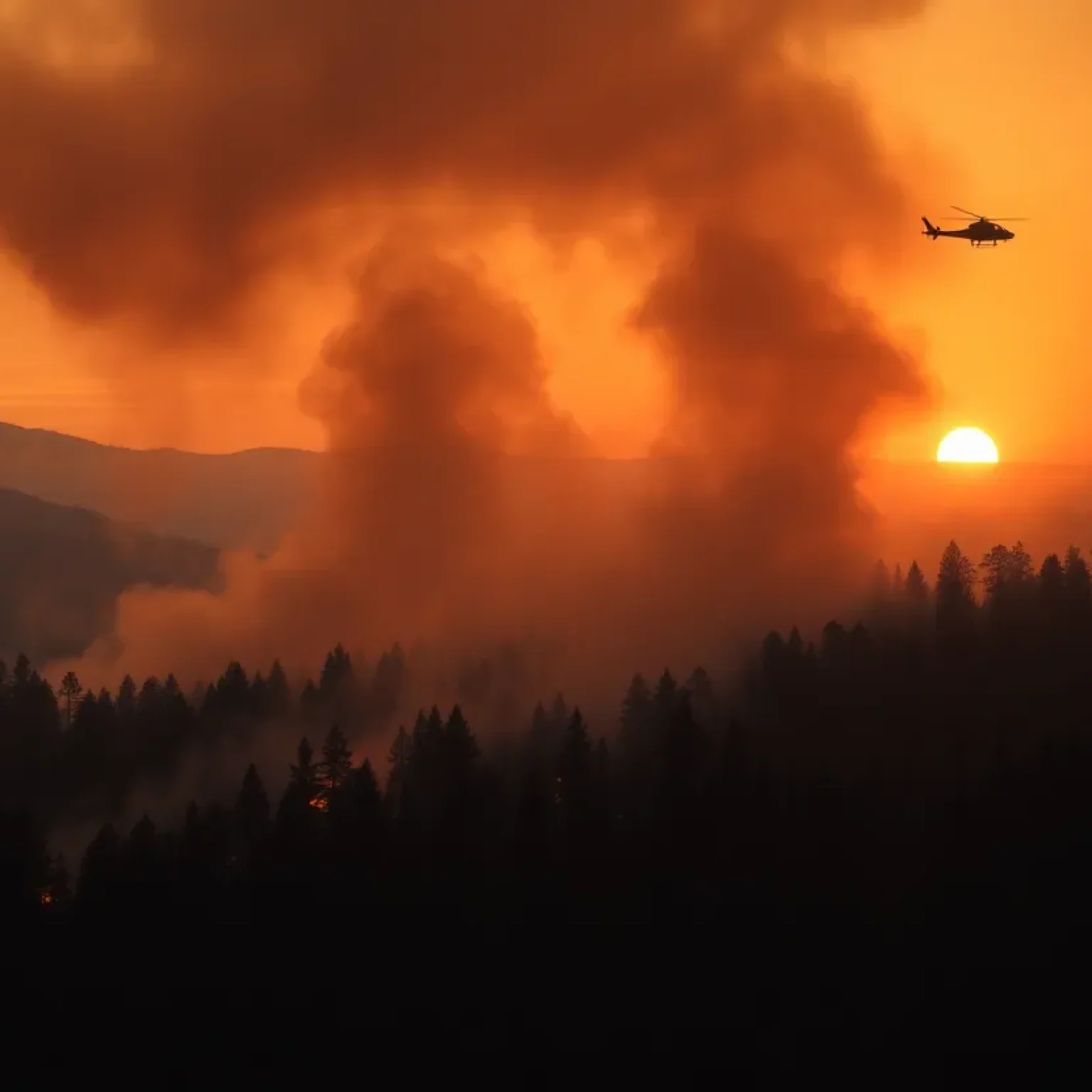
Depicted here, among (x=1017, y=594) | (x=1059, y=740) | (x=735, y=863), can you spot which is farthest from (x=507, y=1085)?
(x=1017, y=594)

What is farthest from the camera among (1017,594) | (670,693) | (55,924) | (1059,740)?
(1017,594)

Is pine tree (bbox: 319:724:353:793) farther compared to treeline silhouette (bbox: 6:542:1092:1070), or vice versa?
pine tree (bbox: 319:724:353:793)

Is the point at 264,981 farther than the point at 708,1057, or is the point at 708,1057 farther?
the point at 264,981

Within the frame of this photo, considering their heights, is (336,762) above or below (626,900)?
above

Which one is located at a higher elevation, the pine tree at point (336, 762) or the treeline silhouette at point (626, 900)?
the pine tree at point (336, 762)

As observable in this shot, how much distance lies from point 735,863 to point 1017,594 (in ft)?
269

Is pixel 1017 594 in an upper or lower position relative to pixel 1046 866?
upper

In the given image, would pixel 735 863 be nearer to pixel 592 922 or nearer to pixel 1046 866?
pixel 592 922

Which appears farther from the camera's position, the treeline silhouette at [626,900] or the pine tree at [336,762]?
the pine tree at [336,762]

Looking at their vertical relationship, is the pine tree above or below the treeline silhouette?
above

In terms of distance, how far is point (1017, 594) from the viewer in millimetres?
165250

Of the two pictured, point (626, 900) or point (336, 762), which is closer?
point (626, 900)

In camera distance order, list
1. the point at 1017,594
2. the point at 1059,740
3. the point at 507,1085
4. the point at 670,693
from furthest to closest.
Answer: the point at 1017,594, the point at 670,693, the point at 1059,740, the point at 507,1085

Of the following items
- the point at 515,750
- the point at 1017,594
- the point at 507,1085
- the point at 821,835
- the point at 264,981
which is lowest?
the point at 507,1085
